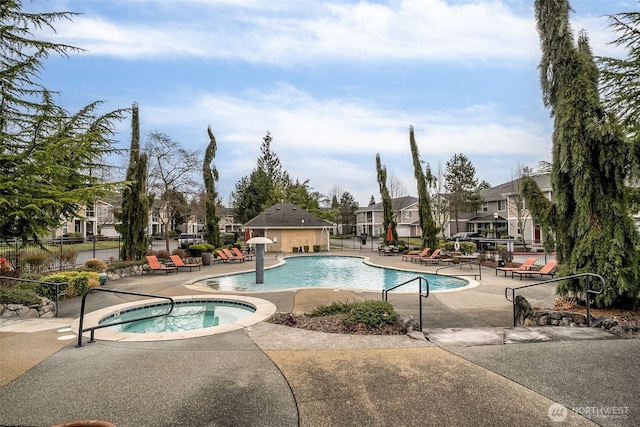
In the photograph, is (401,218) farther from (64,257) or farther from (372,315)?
(372,315)

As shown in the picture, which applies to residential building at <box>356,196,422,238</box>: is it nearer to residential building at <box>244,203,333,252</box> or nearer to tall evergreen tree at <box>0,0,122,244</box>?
residential building at <box>244,203,333,252</box>

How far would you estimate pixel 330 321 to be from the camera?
692 cm

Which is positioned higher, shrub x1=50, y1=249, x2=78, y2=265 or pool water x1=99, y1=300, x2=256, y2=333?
shrub x1=50, y1=249, x2=78, y2=265

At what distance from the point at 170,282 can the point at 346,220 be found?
5274 cm

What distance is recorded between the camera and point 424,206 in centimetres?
2512

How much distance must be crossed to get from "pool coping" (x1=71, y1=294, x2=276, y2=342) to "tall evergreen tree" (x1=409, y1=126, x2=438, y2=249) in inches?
686

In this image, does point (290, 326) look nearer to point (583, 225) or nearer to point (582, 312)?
point (582, 312)

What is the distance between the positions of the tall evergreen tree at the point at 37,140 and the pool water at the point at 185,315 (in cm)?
325

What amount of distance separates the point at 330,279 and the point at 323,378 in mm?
12642

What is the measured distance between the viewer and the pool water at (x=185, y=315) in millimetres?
8461

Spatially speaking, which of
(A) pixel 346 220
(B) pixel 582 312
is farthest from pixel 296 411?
(A) pixel 346 220

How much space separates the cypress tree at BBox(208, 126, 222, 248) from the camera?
2645cm

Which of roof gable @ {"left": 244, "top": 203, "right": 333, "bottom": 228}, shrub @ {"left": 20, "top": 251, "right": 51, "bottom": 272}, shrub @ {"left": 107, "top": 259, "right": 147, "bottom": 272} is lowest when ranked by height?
shrub @ {"left": 107, "top": 259, "right": 147, "bottom": 272}

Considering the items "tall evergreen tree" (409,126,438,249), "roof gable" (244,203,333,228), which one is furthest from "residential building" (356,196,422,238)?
"tall evergreen tree" (409,126,438,249)
